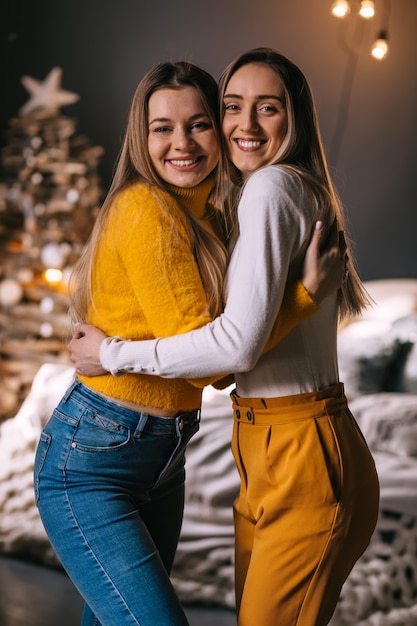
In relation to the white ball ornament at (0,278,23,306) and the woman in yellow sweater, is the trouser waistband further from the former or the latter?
the white ball ornament at (0,278,23,306)

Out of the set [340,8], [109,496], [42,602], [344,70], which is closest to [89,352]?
[109,496]

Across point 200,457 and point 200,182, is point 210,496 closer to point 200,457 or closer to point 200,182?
point 200,457

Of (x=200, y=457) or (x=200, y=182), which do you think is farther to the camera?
(x=200, y=457)

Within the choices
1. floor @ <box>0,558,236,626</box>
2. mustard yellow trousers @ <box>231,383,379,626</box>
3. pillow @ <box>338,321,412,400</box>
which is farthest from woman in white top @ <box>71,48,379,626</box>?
pillow @ <box>338,321,412,400</box>

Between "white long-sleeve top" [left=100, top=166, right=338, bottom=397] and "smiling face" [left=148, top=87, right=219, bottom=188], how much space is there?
21 centimetres

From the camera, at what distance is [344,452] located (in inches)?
55.4

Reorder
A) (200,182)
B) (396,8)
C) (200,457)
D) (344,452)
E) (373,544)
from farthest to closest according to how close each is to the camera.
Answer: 1. (396,8)
2. (200,457)
3. (373,544)
4. (200,182)
5. (344,452)

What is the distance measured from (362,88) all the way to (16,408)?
2.78 meters

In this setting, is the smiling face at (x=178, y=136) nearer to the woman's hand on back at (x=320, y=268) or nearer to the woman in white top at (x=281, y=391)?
the woman in white top at (x=281, y=391)

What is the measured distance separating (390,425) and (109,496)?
1.65m

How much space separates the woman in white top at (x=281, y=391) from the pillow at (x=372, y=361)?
1952 millimetres

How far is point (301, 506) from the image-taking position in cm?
138

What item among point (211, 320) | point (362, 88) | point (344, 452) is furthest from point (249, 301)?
point (362, 88)

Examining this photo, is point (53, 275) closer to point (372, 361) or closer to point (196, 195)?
point (372, 361)
